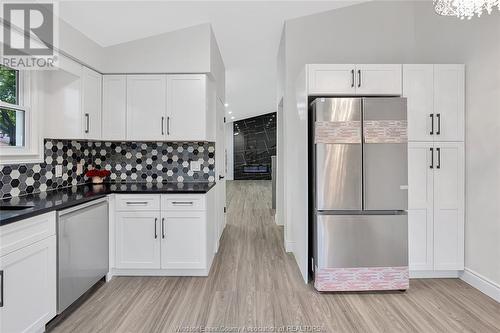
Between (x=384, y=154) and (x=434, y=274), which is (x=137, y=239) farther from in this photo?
(x=434, y=274)

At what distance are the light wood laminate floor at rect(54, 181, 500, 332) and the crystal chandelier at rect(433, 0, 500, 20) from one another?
7.28 feet

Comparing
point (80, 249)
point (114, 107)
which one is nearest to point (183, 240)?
point (80, 249)

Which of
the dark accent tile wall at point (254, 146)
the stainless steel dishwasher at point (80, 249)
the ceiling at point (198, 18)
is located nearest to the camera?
the stainless steel dishwasher at point (80, 249)

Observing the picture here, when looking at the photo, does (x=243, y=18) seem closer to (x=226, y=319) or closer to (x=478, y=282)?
(x=226, y=319)

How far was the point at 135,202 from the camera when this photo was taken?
2928mm

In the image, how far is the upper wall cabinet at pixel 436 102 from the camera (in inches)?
112

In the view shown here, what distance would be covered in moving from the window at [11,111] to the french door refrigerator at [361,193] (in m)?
2.66

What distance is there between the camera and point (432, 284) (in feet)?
9.34

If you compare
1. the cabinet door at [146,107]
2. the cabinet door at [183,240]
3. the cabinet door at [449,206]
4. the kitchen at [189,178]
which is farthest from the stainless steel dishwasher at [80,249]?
the cabinet door at [449,206]

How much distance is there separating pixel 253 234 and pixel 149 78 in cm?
277

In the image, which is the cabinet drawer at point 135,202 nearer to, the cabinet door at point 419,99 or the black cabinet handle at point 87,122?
the black cabinet handle at point 87,122

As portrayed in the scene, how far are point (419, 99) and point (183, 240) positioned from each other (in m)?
2.75

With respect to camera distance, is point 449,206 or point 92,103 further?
point 92,103

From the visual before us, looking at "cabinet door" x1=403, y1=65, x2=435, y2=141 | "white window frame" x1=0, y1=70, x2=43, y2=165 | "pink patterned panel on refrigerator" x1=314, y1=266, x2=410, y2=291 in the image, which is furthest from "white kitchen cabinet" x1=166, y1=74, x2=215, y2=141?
"cabinet door" x1=403, y1=65, x2=435, y2=141
